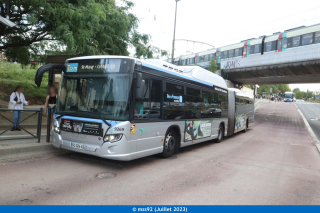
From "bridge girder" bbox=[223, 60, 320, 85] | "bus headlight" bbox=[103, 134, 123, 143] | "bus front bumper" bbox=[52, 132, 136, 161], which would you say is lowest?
"bus front bumper" bbox=[52, 132, 136, 161]

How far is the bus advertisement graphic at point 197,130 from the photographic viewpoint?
857 centimetres

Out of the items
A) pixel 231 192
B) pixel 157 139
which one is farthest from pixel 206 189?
pixel 157 139

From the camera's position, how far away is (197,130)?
9266 mm

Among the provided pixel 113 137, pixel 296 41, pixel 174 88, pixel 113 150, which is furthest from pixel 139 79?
pixel 296 41

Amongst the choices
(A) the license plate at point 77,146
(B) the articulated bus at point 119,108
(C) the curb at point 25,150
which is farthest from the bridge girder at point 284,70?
(C) the curb at point 25,150

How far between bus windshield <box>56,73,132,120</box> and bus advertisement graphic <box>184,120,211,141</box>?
3397 mm

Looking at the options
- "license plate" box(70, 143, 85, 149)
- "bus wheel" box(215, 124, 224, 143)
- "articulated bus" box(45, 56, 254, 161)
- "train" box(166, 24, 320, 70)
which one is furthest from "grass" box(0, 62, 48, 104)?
"train" box(166, 24, 320, 70)

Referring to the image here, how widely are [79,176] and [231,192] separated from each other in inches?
129

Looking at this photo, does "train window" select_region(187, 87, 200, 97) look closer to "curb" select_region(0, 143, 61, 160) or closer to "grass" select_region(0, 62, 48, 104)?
"curb" select_region(0, 143, 61, 160)

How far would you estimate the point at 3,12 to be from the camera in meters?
9.87

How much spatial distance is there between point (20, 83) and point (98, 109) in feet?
57.4

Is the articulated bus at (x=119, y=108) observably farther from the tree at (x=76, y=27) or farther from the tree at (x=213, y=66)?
the tree at (x=213, y=66)

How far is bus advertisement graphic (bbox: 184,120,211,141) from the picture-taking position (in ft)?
28.1
